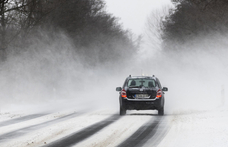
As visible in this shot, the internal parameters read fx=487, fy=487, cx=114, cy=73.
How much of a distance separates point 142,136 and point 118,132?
967 mm

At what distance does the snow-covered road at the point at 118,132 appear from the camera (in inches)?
408

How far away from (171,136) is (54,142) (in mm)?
2734

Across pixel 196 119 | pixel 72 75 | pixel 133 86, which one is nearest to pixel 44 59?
pixel 72 75

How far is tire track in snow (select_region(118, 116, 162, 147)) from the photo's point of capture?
400 inches

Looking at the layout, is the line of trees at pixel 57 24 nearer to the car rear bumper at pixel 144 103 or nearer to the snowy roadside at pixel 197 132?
the car rear bumper at pixel 144 103

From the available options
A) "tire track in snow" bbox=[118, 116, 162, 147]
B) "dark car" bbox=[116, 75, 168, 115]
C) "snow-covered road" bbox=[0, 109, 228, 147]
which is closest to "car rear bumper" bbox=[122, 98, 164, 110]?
"dark car" bbox=[116, 75, 168, 115]

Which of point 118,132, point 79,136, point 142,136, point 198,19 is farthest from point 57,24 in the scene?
point 142,136

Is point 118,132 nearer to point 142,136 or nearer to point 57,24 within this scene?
point 142,136

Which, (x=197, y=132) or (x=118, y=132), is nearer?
(x=197, y=132)

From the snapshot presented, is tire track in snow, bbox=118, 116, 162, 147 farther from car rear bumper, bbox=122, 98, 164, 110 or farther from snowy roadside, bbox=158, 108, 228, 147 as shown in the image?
car rear bumper, bbox=122, 98, 164, 110

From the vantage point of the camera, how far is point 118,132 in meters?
12.3

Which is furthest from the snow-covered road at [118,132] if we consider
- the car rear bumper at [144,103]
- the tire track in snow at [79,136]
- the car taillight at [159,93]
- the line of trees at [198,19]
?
the line of trees at [198,19]

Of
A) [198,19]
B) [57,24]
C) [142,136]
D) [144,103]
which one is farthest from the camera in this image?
[198,19]

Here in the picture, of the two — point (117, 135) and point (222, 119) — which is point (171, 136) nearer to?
point (117, 135)
